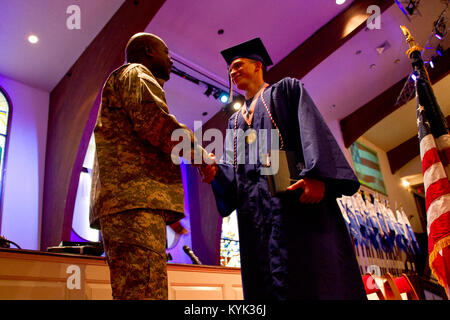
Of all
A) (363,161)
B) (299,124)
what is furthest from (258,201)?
(363,161)

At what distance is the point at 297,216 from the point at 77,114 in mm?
4806

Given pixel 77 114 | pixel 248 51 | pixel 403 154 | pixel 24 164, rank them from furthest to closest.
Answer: pixel 403 154
pixel 24 164
pixel 77 114
pixel 248 51

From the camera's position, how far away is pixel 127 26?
4.87 meters

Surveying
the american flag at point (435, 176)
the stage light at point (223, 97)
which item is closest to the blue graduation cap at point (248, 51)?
the american flag at point (435, 176)

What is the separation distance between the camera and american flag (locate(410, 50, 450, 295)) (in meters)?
2.10

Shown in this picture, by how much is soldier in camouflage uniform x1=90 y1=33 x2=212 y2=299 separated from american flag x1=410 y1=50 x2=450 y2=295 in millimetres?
1583

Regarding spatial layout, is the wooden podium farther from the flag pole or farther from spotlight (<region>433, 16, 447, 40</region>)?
spotlight (<region>433, 16, 447, 40</region>)

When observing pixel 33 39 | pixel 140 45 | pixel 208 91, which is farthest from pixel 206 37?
pixel 140 45

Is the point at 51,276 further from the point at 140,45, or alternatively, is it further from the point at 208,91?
the point at 208,91

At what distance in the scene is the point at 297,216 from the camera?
1461 mm
